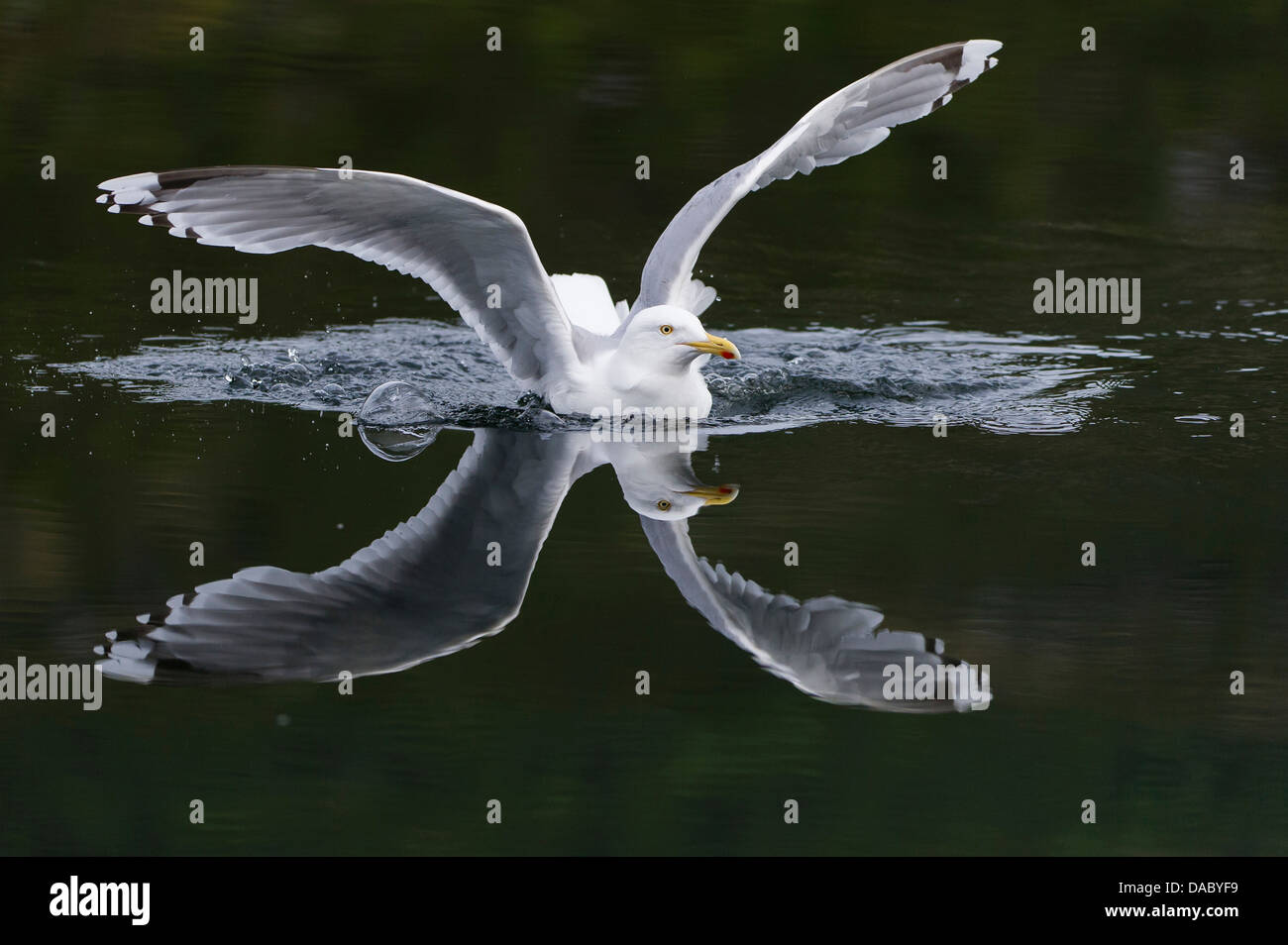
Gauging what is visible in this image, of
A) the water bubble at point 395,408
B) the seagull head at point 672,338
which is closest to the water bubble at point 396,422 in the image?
the water bubble at point 395,408

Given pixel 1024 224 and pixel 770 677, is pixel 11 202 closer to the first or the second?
pixel 1024 224

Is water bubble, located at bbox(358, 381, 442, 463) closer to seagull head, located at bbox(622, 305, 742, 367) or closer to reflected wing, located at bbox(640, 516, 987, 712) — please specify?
seagull head, located at bbox(622, 305, 742, 367)

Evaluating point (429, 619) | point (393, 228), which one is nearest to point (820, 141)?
point (393, 228)

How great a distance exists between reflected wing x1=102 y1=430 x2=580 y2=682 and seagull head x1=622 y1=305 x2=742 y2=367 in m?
1.23

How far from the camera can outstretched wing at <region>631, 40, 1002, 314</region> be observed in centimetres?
718

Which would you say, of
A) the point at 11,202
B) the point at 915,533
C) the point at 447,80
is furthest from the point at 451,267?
the point at 447,80

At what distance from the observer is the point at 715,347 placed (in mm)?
6773

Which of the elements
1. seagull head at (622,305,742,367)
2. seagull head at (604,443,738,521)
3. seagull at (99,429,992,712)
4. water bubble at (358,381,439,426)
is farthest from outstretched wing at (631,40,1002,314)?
seagull at (99,429,992,712)

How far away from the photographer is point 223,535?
5590mm

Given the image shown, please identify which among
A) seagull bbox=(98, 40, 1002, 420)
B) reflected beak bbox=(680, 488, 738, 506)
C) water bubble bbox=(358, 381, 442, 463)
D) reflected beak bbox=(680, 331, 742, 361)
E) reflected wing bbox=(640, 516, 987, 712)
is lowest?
reflected wing bbox=(640, 516, 987, 712)

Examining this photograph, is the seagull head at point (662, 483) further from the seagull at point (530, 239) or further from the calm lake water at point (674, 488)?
the seagull at point (530, 239)

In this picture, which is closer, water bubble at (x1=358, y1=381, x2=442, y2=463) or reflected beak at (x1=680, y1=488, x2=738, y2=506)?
reflected beak at (x1=680, y1=488, x2=738, y2=506)

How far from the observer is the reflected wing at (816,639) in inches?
188

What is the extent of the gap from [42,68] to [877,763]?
937 centimetres
